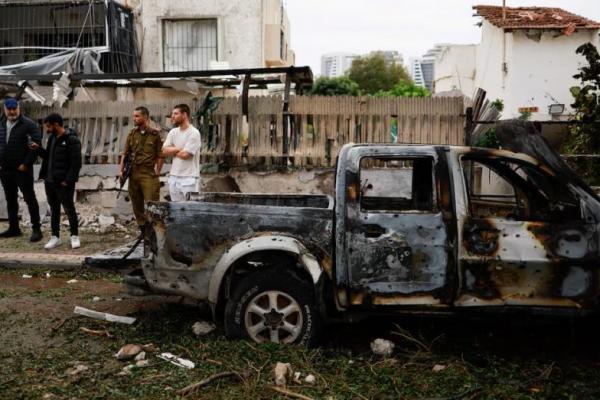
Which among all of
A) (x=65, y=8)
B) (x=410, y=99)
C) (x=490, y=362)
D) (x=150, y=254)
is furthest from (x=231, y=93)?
(x=490, y=362)

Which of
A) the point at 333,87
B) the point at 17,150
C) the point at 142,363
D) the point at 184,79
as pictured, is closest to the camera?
the point at 142,363

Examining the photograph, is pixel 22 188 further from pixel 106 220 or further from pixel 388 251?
pixel 388 251

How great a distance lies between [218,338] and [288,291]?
2.50ft

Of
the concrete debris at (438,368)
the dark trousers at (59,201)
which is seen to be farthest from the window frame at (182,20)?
the concrete debris at (438,368)

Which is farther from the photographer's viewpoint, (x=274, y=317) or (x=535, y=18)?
(x=535, y=18)

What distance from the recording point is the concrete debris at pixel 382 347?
16.9 ft

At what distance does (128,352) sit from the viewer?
4988mm

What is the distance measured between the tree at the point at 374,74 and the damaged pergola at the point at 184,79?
48.6 meters

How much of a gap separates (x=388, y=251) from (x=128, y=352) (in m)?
2.16

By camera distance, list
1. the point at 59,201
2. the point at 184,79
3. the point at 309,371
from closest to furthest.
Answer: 1. the point at 309,371
2. the point at 59,201
3. the point at 184,79

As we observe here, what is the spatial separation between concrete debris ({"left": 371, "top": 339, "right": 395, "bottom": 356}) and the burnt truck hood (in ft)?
6.15

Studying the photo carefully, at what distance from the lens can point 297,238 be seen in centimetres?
518

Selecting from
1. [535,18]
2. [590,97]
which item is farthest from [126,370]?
[535,18]

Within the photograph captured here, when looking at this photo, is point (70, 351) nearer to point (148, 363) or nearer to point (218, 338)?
point (148, 363)
